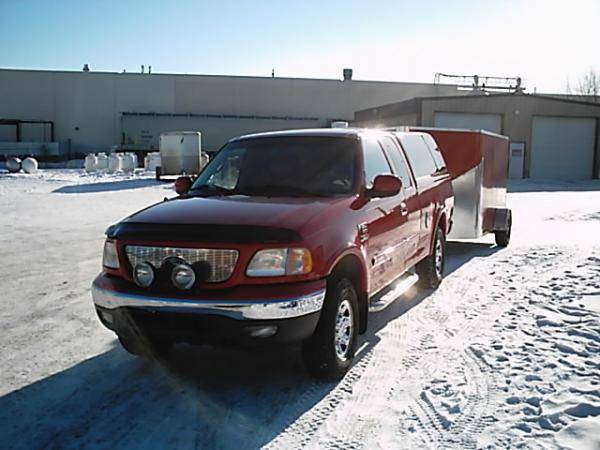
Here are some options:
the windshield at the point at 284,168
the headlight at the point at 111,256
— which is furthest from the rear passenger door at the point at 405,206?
the headlight at the point at 111,256

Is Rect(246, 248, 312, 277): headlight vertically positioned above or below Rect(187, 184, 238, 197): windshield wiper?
below

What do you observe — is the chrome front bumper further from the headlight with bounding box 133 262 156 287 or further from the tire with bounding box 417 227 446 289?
the tire with bounding box 417 227 446 289

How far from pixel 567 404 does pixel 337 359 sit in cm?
166

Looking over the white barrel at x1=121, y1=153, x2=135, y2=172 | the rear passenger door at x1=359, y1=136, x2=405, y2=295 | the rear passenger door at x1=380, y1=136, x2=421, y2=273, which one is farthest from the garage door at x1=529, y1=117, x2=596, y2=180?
the rear passenger door at x1=359, y1=136, x2=405, y2=295

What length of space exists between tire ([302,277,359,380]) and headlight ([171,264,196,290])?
1005 millimetres

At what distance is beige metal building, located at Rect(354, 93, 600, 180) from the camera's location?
115 ft

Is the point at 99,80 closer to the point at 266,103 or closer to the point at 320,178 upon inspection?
the point at 266,103

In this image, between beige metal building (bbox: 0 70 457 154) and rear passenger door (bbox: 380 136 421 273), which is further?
beige metal building (bbox: 0 70 457 154)

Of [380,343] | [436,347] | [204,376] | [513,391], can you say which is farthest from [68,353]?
[513,391]

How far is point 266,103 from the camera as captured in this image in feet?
186

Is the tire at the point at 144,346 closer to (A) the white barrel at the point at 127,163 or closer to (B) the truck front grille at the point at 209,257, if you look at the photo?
(B) the truck front grille at the point at 209,257

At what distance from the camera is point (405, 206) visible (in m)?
6.45

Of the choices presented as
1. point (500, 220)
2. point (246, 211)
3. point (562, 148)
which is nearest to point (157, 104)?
point (562, 148)

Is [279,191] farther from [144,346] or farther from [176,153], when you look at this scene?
[176,153]
